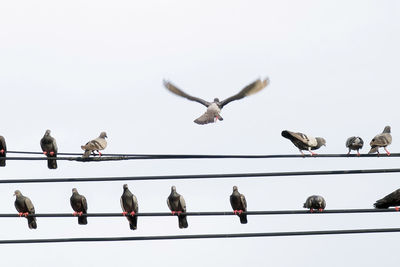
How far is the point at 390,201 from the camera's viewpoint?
19.3 meters

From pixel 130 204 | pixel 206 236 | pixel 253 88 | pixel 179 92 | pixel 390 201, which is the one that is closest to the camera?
pixel 206 236

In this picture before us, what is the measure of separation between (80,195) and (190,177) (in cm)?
664

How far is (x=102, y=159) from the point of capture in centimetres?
1780

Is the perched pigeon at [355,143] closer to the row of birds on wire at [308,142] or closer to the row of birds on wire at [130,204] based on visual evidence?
the row of birds on wire at [308,142]

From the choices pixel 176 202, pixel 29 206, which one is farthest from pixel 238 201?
pixel 29 206

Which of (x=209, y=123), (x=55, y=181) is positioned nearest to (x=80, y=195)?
(x=209, y=123)

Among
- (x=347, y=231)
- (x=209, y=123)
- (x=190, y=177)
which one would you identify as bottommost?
(x=347, y=231)

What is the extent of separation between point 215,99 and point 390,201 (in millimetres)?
6662

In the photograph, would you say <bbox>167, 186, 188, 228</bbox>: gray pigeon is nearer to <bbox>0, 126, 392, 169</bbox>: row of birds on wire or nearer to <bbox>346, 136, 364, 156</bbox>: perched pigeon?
<bbox>0, 126, 392, 169</bbox>: row of birds on wire

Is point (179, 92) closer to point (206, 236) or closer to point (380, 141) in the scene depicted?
point (380, 141)

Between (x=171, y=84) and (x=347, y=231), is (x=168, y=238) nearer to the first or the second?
(x=347, y=231)

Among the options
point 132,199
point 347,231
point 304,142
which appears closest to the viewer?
point 347,231

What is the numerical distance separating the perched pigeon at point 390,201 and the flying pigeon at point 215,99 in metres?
5.40

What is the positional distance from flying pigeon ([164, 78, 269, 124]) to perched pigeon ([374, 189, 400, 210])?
5398 mm
